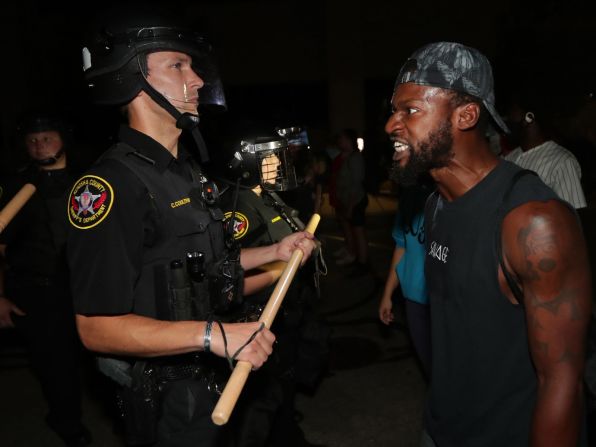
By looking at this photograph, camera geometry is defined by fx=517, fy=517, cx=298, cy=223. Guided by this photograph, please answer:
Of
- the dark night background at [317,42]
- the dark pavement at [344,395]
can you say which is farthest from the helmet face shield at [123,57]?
the dark night background at [317,42]

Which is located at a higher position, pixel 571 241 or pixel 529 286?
pixel 571 241

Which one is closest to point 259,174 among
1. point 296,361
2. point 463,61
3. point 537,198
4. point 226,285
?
point 296,361

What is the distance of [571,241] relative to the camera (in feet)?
5.21

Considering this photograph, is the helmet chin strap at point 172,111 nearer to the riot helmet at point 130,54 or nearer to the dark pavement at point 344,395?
the riot helmet at point 130,54

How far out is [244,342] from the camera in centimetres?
180

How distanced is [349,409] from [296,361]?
82cm

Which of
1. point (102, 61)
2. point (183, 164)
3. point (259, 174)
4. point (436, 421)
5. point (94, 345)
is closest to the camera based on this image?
point (94, 345)

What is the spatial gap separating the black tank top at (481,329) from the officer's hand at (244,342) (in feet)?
2.30

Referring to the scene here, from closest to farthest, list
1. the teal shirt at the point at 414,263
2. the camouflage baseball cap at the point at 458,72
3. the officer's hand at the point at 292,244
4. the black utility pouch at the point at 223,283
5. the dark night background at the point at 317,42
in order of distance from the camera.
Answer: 1. the camouflage baseball cap at the point at 458,72
2. the black utility pouch at the point at 223,283
3. the officer's hand at the point at 292,244
4. the teal shirt at the point at 414,263
5. the dark night background at the point at 317,42

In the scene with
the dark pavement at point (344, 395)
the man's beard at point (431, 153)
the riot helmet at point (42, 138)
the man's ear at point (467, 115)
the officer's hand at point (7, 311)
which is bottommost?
the dark pavement at point (344, 395)

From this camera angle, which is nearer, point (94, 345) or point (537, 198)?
point (537, 198)

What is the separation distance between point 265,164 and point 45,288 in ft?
6.03

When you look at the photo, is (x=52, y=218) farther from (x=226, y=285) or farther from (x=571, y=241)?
(x=571, y=241)

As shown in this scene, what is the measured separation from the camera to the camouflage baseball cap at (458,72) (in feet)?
6.30
